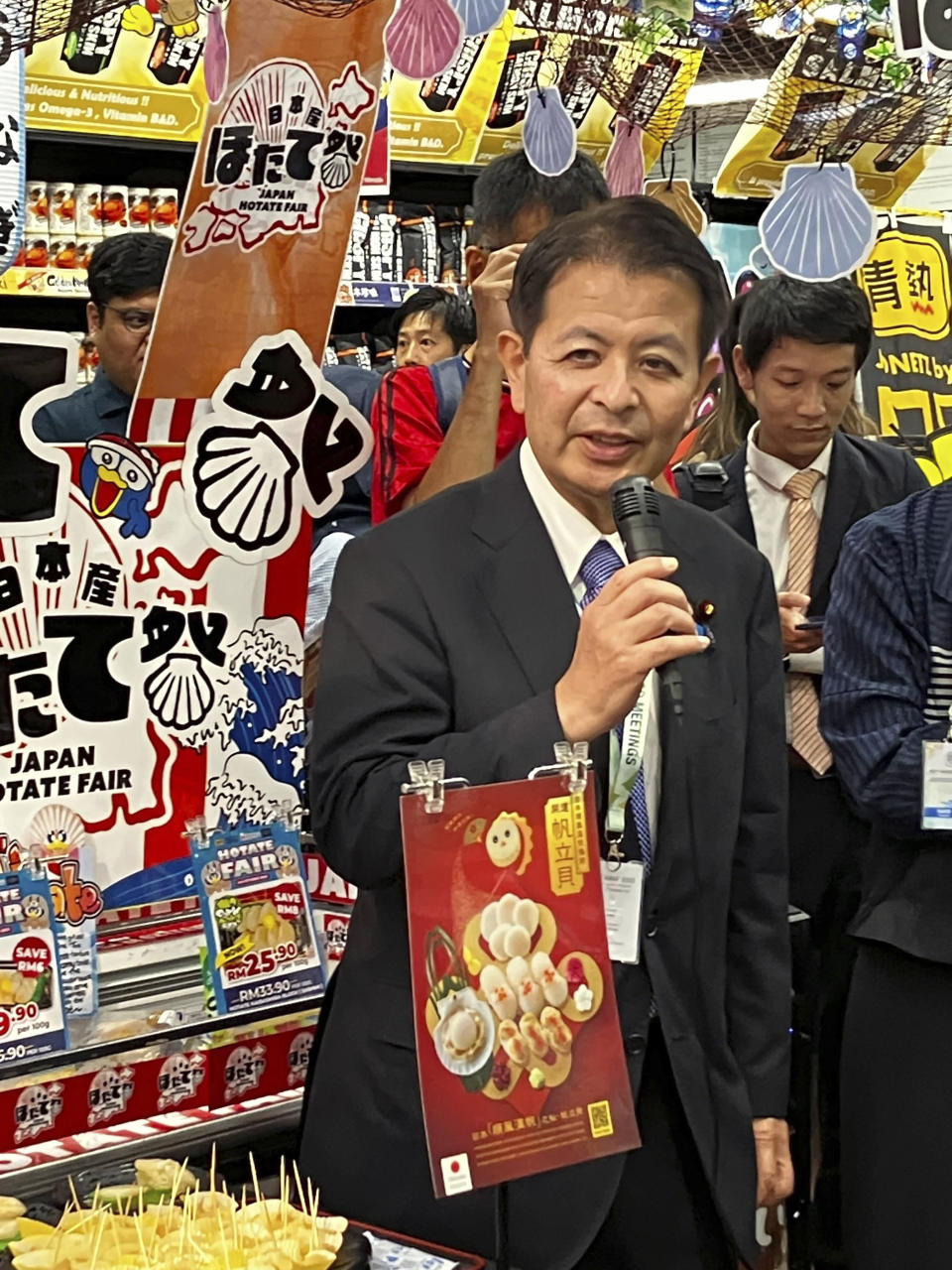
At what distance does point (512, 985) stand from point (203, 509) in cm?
118

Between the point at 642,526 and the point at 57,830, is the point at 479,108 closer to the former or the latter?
the point at 57,830

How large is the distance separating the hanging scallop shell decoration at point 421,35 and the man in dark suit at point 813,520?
0.81 meters

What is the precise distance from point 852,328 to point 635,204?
1.35 metres

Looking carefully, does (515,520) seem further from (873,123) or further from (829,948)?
(873,123)

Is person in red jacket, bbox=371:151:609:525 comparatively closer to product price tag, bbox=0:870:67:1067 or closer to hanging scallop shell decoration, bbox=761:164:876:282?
hanging scallop shell decoration, bbox=761:164:876:282

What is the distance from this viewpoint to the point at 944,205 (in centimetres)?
978

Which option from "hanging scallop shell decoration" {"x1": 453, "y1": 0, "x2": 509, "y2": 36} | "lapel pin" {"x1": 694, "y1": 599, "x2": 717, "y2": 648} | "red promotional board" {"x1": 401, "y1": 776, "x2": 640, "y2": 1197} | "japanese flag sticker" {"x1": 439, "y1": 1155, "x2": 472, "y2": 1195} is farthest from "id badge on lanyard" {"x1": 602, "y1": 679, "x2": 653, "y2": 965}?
"hanging scallop shell decoration" {"x1": 453, "y1": 0, "x2": 509, "y2": 36}

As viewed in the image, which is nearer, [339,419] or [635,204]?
[635,204]

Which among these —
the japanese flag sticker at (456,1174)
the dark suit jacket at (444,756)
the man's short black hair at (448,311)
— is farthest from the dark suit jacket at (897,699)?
the man's short black hair at (448,311)

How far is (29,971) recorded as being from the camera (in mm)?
2047

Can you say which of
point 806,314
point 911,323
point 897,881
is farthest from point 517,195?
point 911,323

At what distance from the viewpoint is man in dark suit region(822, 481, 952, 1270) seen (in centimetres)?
199

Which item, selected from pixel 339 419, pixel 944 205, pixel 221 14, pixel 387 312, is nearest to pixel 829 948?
pixel 339 419

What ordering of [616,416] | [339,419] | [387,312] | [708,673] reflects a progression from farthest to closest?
1. [387,312]
2. [339,419]
3. [708,673]
4. [616,416]
